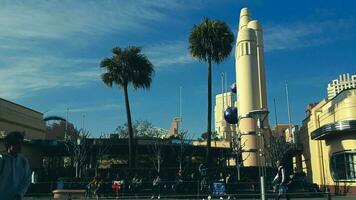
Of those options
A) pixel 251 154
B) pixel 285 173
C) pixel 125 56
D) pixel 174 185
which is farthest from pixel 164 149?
pixel 285 173

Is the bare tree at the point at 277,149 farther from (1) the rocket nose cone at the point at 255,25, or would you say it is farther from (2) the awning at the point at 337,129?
(2) the awning at the point at 337,129

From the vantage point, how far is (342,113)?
36.4m

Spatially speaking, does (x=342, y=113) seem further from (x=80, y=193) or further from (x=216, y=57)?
(x=80, y=193)

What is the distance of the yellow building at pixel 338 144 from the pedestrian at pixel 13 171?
3175 cm

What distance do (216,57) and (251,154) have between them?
16973mm

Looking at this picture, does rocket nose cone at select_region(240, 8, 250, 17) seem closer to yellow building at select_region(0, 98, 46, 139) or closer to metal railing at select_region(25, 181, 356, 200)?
yellow building at select_region(0, 98, 46, 139)

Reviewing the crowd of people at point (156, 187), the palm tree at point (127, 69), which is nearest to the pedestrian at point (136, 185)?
the crowd of people at point (156, 187)

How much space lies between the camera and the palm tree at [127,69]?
41094 millimetres

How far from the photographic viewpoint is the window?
35844 millimetres

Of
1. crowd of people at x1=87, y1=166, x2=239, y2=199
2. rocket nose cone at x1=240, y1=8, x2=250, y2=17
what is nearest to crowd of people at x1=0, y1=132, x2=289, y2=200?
crowd of people at x1=87, y1=166, x2=239, y2=199

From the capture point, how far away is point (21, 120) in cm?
6378

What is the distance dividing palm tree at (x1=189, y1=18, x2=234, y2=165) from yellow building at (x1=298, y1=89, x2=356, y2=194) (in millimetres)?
9817

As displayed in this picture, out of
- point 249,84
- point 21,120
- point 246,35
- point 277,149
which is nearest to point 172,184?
point 249,84

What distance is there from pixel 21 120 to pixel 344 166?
42708 mm
